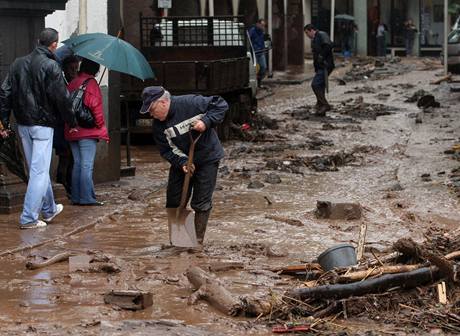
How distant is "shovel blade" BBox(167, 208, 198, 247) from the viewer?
1028 centimetres

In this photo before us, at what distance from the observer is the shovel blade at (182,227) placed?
10.3 m

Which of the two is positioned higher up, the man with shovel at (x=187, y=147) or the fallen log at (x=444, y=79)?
the man with shovel at (x=187, y=147)

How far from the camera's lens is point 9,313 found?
25.6 feet

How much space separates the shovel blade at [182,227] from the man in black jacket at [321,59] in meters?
14.5

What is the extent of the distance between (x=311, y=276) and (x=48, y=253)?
2.52 meters

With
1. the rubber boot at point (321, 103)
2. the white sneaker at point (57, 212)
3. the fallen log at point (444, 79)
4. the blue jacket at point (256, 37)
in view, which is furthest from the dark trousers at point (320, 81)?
the white sneaker at point (57, 212)

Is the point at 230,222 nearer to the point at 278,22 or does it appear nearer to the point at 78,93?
the point at 78,93

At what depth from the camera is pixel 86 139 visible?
1261cm

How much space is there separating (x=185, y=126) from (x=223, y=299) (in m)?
2.35

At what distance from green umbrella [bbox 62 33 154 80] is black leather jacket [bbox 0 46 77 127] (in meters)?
1.19

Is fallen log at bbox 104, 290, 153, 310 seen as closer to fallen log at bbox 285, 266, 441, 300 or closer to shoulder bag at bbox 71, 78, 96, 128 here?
fallen log at bbox 285, 266, 441, 300

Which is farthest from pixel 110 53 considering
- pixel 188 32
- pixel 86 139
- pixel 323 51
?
pixel 323 51

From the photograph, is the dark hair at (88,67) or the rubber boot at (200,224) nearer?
the rubber boot at (200,224)

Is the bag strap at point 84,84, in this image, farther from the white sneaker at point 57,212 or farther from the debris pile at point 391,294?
the debris pile at point 391,294
